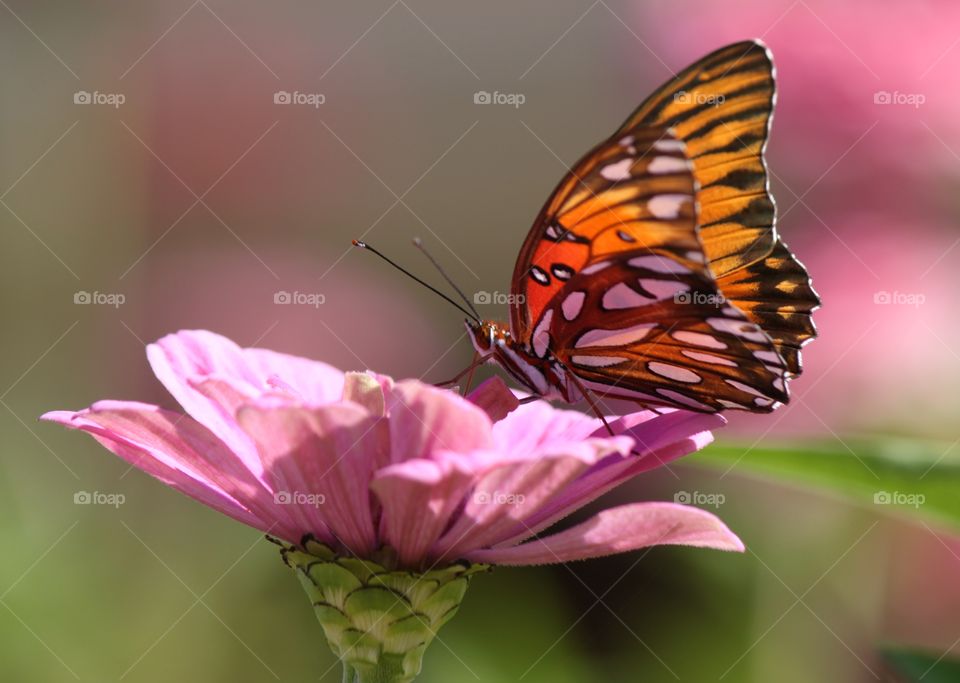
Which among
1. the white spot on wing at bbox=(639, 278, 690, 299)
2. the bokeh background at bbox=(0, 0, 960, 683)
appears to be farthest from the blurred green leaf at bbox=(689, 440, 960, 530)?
the white spot on wing at bbox=(639, 278, 690, 299)

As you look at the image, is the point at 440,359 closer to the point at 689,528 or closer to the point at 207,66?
the point at 207,66

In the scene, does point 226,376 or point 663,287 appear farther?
point 663,287

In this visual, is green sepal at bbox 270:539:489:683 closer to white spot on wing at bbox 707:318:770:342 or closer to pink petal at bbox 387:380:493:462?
pink petal at bbox 387:380:493:462

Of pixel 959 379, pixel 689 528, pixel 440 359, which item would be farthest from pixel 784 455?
pixel 440 359

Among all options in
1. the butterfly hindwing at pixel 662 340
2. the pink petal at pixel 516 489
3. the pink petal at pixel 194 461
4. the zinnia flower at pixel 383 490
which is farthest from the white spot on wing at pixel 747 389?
the pink petal at pixel 194 461

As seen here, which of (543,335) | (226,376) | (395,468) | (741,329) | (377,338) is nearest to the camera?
(395,468)

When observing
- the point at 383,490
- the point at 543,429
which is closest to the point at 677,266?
the point at 543,429

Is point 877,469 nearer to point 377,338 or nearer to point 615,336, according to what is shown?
point 615,336
